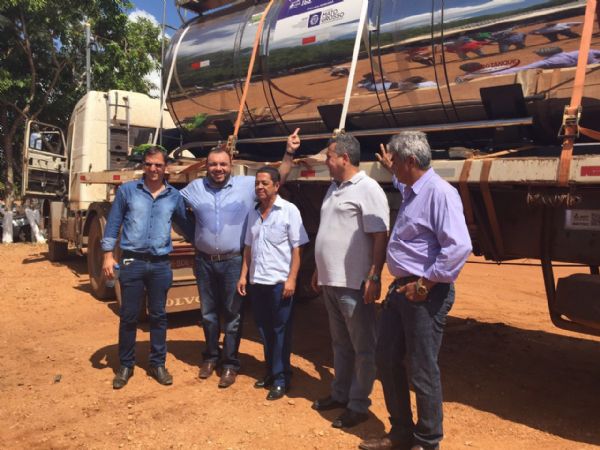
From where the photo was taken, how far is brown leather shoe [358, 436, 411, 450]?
2.96 m

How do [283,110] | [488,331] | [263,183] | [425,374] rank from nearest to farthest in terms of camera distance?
[425,374]
[263,183]
[283,110]
[488,331]

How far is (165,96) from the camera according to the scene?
5875mm

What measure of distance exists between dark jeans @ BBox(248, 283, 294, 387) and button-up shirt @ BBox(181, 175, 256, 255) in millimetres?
397

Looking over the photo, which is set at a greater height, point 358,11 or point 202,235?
point 358,11

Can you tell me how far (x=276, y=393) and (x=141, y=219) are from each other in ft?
5.33

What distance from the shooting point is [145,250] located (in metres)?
4.02

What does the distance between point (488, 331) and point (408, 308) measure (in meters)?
3.41

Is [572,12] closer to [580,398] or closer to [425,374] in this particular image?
[425,374]

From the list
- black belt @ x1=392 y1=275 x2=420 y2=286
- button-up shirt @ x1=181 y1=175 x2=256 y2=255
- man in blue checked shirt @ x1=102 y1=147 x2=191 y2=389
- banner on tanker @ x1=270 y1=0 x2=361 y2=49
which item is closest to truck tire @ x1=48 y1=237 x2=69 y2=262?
man in blue checked shirt @ x1=102 y1=147 x2=191 y2=389

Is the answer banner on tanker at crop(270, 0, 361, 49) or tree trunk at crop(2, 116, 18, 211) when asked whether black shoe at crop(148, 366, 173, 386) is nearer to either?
banner on tanker at crop(270, 0, 361, 49)

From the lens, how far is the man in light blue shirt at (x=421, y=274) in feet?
8.71

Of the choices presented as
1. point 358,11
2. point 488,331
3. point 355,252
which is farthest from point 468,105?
point 488,331

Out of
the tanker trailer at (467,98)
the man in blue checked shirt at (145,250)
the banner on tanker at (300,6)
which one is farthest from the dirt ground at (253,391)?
the banner on tanker at (300,6)

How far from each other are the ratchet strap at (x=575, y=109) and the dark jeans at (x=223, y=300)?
7.47 ft
